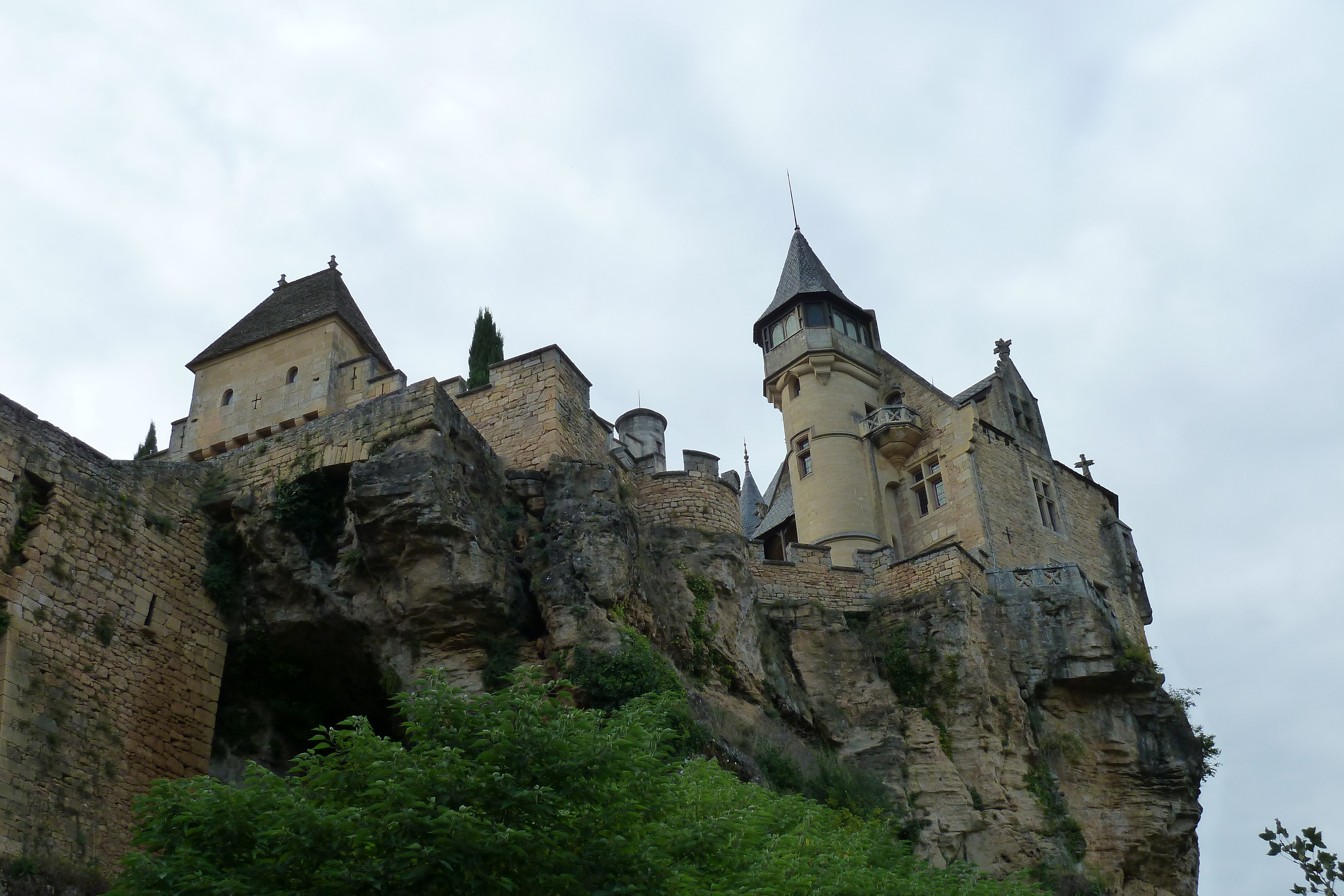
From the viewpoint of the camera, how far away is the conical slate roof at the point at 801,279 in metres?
38.2

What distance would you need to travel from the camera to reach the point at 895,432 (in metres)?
34.5

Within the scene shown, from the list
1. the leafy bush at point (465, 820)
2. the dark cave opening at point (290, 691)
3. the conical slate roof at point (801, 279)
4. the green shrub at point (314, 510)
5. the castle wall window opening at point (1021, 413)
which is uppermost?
the conical slate roof at point (801, 279)

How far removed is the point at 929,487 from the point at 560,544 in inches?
647

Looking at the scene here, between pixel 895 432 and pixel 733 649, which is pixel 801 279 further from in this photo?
pixel 733 649

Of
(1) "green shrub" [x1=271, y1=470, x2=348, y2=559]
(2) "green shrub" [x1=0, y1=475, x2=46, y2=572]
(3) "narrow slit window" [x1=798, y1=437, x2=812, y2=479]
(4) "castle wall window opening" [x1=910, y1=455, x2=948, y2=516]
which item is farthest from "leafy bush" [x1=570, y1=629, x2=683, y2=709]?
(3) "narrow slit window" [x1=798, y1=437, x2=812, y2=479]

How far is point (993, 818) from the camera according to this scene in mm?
24047

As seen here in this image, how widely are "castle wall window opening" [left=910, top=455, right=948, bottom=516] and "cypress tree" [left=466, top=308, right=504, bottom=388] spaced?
11.8 meters

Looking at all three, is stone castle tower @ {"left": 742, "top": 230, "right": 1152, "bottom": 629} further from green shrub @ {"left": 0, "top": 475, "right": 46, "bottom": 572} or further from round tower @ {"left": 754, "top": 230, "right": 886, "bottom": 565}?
green shrub @ {"left": 0, "top": 475, "right": 46, "bottom": 572}

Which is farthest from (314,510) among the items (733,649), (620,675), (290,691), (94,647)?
(733,649)

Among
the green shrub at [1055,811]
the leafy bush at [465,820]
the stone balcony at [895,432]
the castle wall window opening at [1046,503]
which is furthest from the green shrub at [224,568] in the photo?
the castle wall window opening at [1046,503]

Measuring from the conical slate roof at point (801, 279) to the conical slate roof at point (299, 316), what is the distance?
13285mm

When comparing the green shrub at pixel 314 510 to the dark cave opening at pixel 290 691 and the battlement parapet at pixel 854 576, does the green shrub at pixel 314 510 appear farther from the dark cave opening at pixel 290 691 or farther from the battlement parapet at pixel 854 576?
the battlement parapet at pixel 854 576

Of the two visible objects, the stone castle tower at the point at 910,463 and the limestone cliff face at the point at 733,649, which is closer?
the limestone cliff face at the point at 733,649

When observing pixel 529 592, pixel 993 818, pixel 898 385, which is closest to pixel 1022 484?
pixel 898 385
